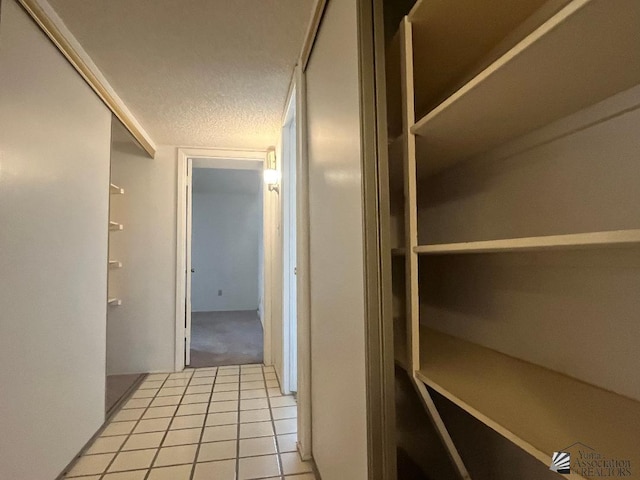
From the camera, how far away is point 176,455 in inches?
72.2

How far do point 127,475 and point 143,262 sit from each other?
1.97 metres

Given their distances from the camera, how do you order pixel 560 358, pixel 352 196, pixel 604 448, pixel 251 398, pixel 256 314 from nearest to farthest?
pixel 604 448 → pixel 560 358 → pixel 352 196 → pixel 251 398 → pixel 256 314

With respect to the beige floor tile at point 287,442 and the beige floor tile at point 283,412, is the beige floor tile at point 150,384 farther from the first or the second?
the beige floor tile at point 287,442

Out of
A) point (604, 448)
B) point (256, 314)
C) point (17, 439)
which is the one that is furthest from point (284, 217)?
point (256, 314)

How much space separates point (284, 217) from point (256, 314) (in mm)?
4087

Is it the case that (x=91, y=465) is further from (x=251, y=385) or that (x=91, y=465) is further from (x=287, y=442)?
(x=251, y=385)

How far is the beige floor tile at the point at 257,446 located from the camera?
1854 mm

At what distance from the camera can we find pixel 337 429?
51.0 inches

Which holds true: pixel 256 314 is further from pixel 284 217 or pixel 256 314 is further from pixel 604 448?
pixel 604 448

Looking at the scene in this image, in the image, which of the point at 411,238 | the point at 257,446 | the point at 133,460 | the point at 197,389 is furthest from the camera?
the point at 197,389

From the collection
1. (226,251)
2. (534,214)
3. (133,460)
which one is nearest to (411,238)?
(534,214)

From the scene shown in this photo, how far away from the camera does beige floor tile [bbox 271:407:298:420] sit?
229cm

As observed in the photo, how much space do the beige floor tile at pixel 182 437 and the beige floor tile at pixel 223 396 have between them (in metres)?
0.45

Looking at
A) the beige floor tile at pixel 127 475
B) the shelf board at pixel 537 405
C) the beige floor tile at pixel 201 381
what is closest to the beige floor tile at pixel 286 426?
the beige floor tile at pixel 127 475
